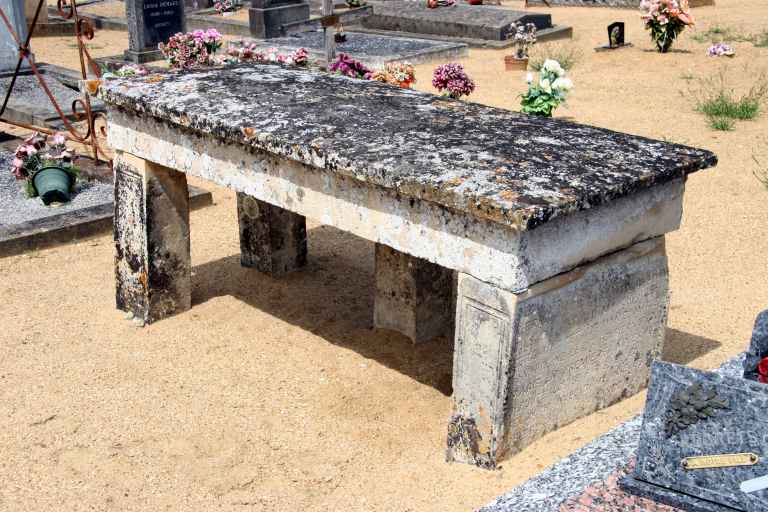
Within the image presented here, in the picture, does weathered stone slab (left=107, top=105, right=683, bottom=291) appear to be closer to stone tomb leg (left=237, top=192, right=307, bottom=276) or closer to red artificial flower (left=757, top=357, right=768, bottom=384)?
red artificial flower (left=757, top=357, right=768, bottom=384)

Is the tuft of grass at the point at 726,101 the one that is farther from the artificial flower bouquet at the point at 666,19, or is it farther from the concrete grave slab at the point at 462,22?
the concrete grave slab at the point at 462,22

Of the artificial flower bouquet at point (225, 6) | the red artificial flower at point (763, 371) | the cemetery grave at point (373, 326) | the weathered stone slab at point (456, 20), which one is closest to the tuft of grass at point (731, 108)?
the cemetery grave at point (373, 326)

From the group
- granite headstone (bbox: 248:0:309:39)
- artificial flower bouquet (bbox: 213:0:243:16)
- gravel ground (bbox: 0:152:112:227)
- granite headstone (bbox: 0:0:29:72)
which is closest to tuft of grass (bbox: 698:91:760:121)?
gravel ground (bbox: 0:152:112:227)

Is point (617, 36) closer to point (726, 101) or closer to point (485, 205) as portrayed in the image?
point (726, 101)

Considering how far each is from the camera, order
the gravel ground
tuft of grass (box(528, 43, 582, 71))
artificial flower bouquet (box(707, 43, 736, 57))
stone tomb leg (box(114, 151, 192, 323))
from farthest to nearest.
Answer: artificial flower bouquet (box(707, 43, 736, 57)), tuft of grass (box(528, 43, 582, 71)), the gravel ground, stone tomb leg (box(114, 151, 192, 323))

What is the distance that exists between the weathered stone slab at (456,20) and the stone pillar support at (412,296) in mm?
8885

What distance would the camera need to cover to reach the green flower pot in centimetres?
685

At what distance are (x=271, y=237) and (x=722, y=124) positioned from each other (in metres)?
4.84

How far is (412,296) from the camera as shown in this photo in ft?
15.6

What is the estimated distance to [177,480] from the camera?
3684 millimetres

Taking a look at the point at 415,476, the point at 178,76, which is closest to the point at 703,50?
the point at 178,76

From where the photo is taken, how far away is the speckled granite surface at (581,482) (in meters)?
2.98

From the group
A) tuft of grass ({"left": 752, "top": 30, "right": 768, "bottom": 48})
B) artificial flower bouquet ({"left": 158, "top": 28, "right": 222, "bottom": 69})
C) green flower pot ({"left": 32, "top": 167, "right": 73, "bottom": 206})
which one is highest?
artificial flower bouquet ({"left": 158, "top": 28, "right": 222, "bottom": 69})

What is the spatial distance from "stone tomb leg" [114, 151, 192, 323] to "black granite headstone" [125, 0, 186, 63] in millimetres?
8467
